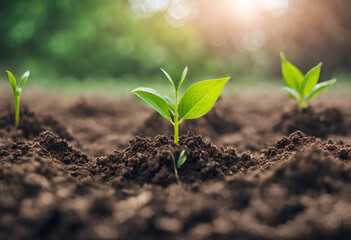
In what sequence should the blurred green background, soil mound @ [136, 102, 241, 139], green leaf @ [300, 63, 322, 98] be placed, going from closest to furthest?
1. green leaf @ [300, 63, 322, 98]
2. soil mound @ [136, 102, 241, 139]
3. the blurred green background

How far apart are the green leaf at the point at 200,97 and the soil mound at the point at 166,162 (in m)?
0.12

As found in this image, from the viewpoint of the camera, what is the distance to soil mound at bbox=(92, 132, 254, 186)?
1302mm

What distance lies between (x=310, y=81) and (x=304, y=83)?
4cm

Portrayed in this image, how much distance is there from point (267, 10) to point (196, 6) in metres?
1.48

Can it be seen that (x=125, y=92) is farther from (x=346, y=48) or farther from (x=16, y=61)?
(x=346, y=48)

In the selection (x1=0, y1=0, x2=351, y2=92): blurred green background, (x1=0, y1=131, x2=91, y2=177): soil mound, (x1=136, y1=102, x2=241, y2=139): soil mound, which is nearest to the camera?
(x1=0, y1=131, x2=91, y2=177): soil mound

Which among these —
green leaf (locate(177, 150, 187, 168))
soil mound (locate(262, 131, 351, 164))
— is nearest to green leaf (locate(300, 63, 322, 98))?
soil mound (locate(262, 131, 351, 164))

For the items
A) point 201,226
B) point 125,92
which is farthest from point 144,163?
point 125,92

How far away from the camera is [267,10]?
7.04 m

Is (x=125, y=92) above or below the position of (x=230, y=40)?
below

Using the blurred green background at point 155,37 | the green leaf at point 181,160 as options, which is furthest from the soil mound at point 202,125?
the blurred green background at point 155,37

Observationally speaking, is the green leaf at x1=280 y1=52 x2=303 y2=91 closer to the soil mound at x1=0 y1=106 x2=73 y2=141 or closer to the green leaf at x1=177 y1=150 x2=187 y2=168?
the green leaf at x1=177 y1=150 x2=187 y2=168

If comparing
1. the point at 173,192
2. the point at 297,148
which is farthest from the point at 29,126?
the point at 297,148

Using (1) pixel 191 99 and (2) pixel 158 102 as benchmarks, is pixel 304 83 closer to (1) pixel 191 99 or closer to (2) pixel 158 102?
(1) pixel 191 99
